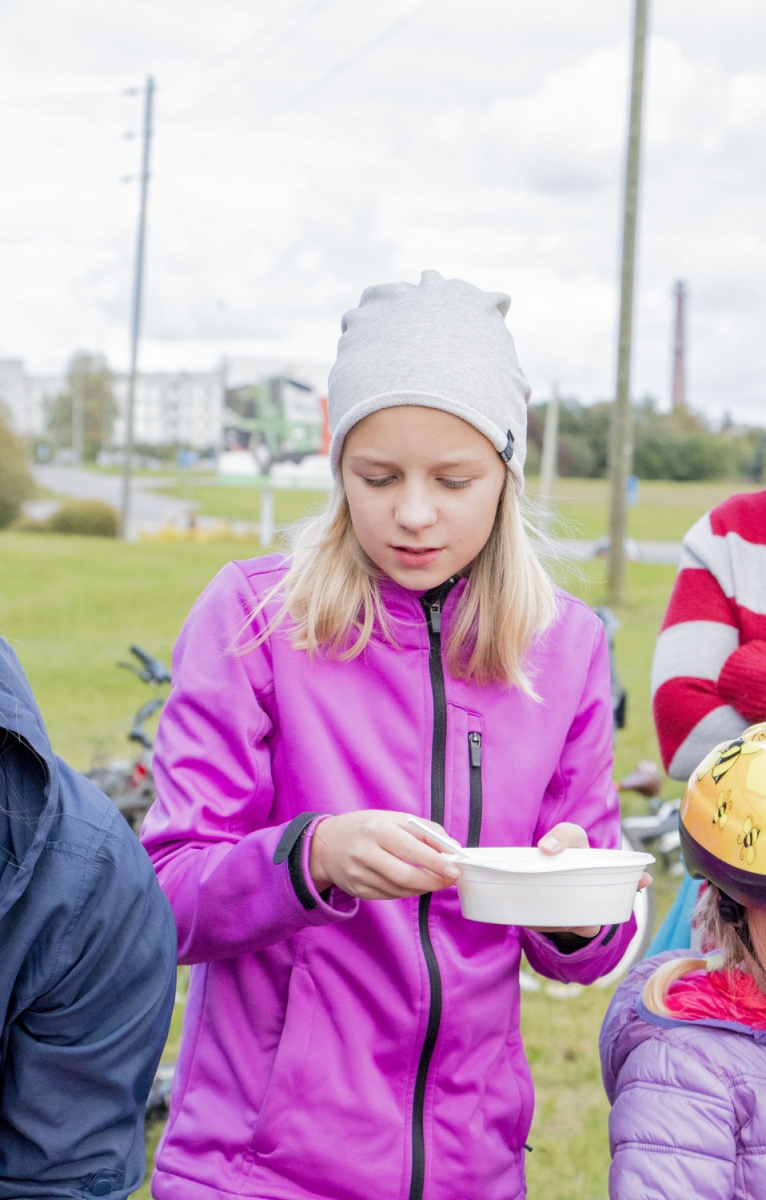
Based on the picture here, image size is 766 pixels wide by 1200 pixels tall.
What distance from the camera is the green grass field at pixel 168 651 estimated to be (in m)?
3.77

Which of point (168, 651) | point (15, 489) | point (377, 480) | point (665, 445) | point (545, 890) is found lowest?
point (168, 651)

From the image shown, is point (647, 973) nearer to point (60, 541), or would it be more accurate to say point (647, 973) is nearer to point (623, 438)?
point (623, 438)

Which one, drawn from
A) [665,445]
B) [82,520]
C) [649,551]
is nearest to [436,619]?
[649,551]

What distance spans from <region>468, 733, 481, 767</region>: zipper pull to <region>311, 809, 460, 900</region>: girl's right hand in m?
0.24

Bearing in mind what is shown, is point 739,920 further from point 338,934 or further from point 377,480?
point 377,480

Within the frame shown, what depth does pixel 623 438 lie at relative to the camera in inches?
597

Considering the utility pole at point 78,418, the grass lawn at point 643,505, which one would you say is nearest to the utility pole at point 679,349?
the grass lawn at point 643,505

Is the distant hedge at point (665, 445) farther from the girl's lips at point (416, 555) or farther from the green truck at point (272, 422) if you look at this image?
the girl's lips at point (416, 555)

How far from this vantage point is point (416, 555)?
1.75m

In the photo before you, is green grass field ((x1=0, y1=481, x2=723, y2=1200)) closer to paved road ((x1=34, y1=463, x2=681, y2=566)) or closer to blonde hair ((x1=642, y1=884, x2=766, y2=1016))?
blonde hair ((x1=642, y1=884, x2=766, y2=1016))

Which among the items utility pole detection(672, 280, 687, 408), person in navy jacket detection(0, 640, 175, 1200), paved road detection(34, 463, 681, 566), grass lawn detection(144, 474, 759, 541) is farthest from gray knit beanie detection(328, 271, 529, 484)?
utility pole detection(672, 280, 687, 408)

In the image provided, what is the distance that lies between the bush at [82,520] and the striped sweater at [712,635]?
26987mm

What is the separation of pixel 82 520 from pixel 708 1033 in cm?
2784

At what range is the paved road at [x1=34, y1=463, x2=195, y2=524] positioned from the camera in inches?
1225
